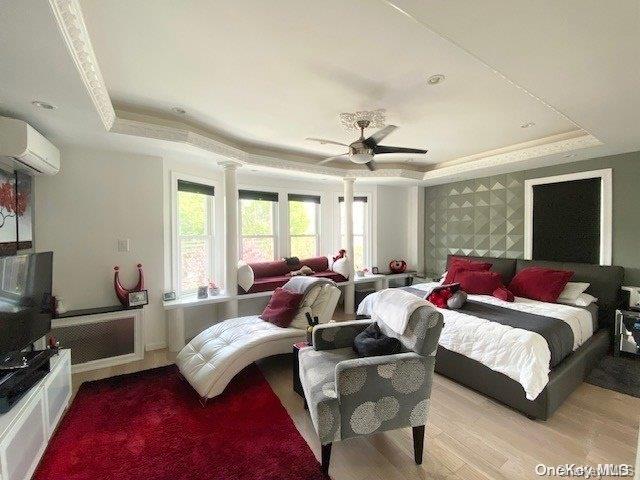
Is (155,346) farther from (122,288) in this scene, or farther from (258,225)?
(258,225)

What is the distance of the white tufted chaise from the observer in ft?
7.83

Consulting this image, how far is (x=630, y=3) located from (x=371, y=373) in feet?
6.77

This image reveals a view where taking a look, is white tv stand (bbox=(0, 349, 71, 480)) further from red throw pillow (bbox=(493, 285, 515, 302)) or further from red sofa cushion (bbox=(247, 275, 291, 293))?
red throw pillow (bbox=(493, 285, 515, 302))

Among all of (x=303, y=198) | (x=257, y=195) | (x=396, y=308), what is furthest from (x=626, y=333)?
(x=257, y=195)

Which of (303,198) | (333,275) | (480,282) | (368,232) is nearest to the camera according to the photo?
(480,282)

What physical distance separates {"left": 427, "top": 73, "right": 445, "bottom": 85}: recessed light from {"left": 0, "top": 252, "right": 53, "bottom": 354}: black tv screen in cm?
317

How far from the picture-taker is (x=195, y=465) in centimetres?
177

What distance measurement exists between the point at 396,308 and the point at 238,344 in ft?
4.76


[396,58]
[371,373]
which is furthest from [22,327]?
[396,58]

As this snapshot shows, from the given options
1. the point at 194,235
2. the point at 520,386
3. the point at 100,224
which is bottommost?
the point at 520,386

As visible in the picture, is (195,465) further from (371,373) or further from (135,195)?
(135,195)

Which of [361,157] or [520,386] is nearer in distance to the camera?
[520,386]

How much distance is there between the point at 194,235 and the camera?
3.92m

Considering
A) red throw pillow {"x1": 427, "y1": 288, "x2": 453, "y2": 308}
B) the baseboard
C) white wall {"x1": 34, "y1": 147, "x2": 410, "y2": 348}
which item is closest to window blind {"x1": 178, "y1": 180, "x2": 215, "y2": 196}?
white wall {"x1": 34, "y1": 147, "x2": 410, "y2": 348}
